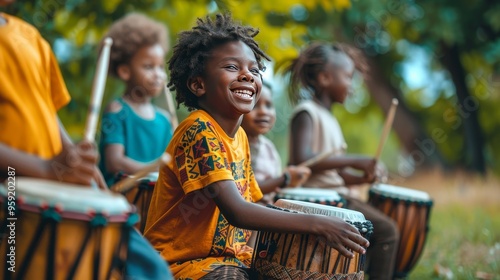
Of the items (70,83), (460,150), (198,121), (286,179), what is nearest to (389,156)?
(460,150)

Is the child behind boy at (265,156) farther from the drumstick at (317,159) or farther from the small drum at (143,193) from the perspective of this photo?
the small drum at (143,193)

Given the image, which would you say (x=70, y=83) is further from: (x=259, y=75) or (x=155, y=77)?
(x=259, y=75)

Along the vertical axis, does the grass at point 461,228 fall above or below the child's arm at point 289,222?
below

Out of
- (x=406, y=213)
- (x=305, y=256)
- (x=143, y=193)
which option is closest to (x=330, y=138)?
(x=406, y=213)

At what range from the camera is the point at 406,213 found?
429 centimetres

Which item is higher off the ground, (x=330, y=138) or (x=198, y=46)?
(x=198, y=46)

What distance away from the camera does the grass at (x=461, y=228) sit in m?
4.77

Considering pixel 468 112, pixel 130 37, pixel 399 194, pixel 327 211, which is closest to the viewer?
pixel 327 211

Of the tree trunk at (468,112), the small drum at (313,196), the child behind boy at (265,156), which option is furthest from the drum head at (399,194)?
the tree trunk at (468,112)

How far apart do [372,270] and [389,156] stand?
54.4 ft

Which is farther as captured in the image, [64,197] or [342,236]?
[342,236]

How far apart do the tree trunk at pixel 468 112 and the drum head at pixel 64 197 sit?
29.1 feet

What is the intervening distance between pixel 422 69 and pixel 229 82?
974 cm

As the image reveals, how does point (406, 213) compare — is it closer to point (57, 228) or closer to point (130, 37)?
point (130, 37)
